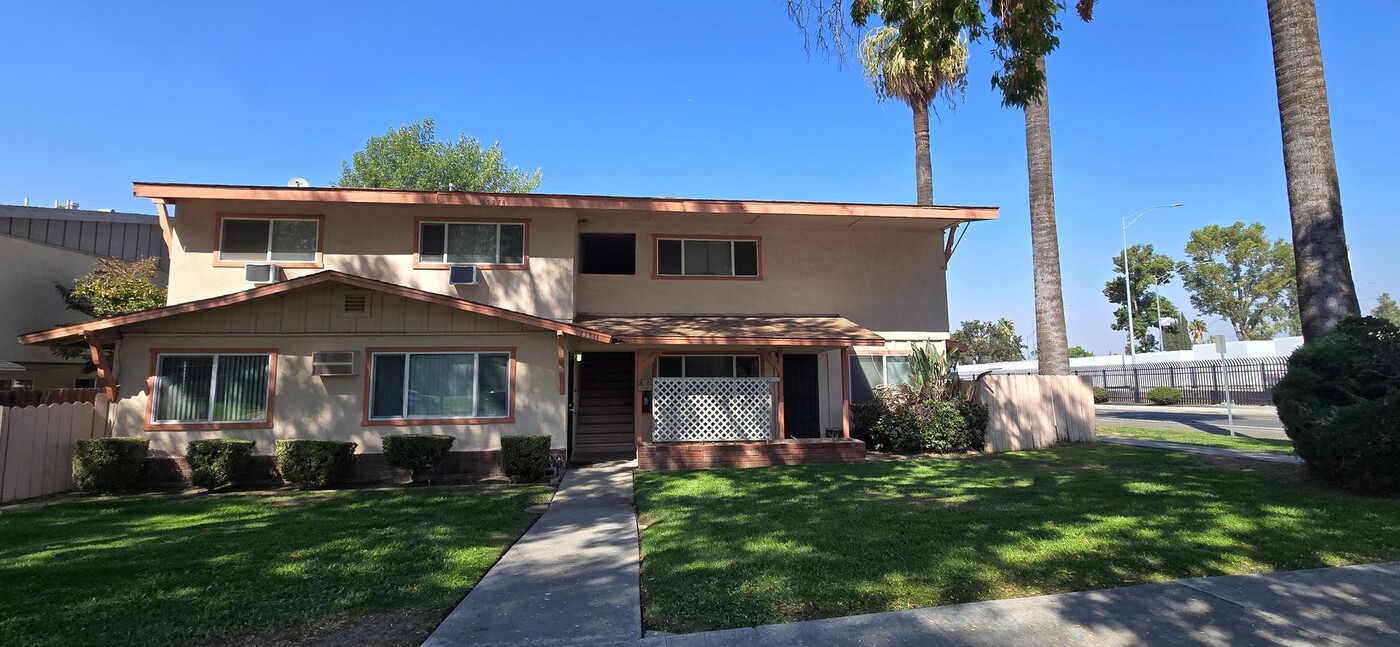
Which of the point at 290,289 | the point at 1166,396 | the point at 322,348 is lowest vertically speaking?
the point at 1166,396

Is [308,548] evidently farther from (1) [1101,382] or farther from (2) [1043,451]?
(1) [1101,382]

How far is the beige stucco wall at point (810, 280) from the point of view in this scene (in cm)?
1469

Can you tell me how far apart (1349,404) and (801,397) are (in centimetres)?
897

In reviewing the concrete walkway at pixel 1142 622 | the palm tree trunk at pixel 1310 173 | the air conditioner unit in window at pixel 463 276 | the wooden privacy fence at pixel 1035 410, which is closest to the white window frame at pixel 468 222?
the air conditioner unit in window at pixel 463 276

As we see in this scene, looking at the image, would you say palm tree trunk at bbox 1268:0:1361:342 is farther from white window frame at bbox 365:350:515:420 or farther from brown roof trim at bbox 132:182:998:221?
white window frame at bbox 365:350:515:420

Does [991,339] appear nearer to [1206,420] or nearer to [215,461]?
[1206,420]

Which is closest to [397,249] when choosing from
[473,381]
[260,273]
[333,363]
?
[260,273]

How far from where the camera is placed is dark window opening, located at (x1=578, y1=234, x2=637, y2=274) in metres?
15.1

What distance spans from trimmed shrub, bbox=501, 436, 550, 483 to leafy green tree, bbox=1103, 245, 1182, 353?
58.4 m

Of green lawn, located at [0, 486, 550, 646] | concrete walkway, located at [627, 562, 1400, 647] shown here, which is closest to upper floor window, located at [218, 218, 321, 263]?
green lawn, located at [0, 486, 550, 646]

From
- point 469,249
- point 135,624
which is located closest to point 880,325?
point 469,249

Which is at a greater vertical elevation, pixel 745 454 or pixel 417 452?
pixel 417 452

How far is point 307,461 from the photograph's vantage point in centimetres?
1060

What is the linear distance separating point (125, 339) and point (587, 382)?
8.43 meters
